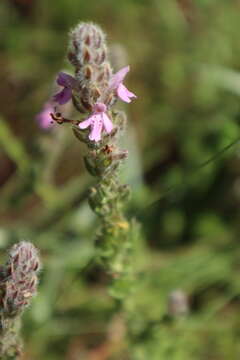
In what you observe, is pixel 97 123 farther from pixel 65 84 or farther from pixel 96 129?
pixel 65 84

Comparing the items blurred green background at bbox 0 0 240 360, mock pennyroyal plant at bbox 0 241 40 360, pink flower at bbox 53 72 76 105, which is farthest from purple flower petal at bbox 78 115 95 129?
blurred green background at bbox 0 0 240 360

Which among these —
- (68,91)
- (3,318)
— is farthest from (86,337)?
(68,91)

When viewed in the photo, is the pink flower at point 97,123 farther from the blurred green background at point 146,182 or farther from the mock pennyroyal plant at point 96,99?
the blurred green background at point 146,182

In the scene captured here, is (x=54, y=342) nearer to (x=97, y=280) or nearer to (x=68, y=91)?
(x=97, y=280)

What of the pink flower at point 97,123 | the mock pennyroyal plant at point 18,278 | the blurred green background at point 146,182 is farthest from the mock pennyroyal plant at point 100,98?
the blurred green background at point 146,182

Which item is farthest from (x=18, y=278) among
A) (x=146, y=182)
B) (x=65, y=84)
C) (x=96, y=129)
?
(x=146, y=182)

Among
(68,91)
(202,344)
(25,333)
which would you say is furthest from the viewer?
(202,344)
